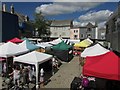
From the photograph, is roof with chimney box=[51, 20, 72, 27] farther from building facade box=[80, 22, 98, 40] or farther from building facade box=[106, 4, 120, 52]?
building facade box=[106, 4, 120, 52]

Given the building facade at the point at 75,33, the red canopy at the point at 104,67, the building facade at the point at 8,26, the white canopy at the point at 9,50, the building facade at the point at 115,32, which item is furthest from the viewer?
the building facade at the point at 75,33

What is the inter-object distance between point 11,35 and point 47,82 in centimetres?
3680

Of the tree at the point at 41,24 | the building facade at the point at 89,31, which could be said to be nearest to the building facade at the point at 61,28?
the building facade at the point at 89,31

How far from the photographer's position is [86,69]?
11.4 metres

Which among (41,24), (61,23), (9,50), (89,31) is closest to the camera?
(9,50)

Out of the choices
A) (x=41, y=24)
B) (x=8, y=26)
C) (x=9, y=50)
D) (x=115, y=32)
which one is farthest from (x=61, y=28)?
(x=9, y=50)

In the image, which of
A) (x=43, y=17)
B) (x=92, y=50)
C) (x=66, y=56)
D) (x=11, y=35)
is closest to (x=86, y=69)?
(x=92, y=50)

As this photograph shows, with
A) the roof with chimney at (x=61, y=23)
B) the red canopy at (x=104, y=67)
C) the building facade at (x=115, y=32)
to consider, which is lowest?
the red canopy at (x=104, y=67)

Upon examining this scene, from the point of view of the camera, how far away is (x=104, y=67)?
36.8 feet

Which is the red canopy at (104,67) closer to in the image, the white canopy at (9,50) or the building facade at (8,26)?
the white canopy at (9,50)

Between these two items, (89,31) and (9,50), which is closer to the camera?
(9,50)

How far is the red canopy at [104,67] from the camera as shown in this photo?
35.3 ft

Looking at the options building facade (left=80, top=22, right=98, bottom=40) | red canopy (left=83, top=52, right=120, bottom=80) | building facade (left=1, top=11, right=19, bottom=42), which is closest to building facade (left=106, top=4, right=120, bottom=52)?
red canopy (left=83, top=52, right=120, bottom=80)

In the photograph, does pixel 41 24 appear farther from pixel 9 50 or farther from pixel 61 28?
pixel 9 50
